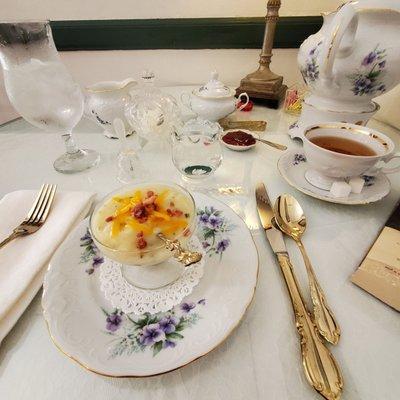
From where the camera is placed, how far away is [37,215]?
1.77 feet

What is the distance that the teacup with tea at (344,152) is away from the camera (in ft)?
1.78

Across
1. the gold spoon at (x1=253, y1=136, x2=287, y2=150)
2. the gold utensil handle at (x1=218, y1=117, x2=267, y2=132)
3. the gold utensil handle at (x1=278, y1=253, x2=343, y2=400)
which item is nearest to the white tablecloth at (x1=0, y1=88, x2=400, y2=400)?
the gold utensil handle at (x1=278, y1=253, x2=343, y2=400)

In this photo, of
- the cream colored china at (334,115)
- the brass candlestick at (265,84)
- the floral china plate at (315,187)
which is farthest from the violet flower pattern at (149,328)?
the brass candlestick at (265,84)

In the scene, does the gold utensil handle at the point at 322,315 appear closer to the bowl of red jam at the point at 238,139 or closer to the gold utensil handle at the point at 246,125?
the bowl of red jam at the point at 238,139

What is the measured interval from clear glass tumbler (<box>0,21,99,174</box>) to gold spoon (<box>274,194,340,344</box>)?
1.72 feet

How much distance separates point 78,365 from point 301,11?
5.19 ft

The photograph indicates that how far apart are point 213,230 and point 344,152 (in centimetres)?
36

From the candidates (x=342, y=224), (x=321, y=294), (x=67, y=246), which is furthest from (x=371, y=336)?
(x=67, y=246)

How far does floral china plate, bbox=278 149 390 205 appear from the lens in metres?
0.56

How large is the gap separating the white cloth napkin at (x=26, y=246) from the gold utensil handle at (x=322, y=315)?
0.42 metres

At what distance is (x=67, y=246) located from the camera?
48 centimetres

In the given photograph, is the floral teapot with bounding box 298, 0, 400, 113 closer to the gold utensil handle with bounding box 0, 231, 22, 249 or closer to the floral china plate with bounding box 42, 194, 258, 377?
the floral china plate with bounding box 42, 194, 258, 377

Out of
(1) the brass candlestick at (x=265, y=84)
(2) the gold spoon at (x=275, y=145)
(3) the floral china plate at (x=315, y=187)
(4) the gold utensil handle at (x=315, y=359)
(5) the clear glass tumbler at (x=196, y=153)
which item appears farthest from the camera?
(1) the brass candlestick at (x=265, y=84)

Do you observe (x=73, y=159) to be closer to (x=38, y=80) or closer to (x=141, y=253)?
(x=38, y=80)
